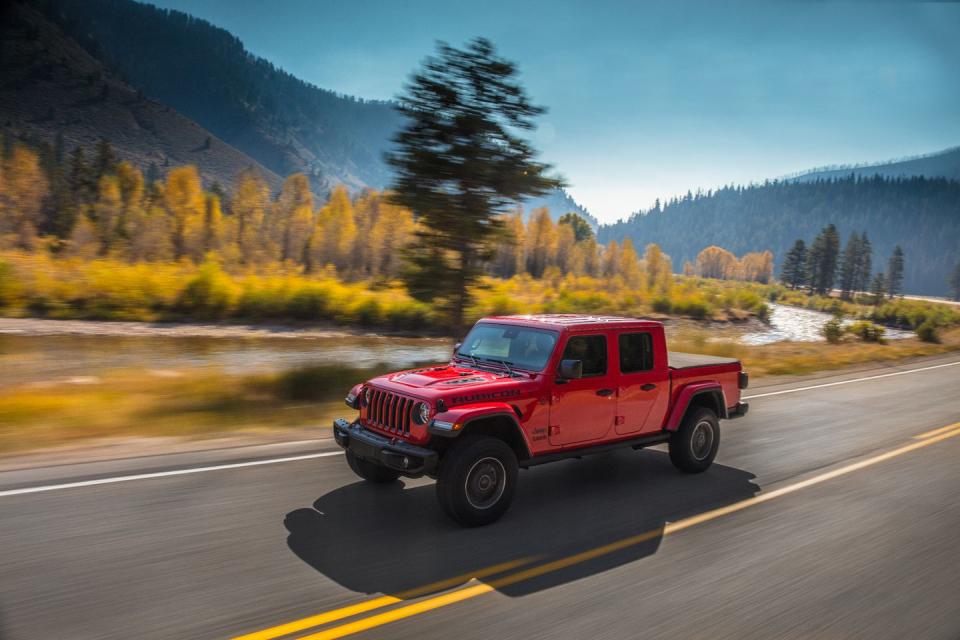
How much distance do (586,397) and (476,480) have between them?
1.51 m

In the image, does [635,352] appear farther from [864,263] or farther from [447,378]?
[864,263]

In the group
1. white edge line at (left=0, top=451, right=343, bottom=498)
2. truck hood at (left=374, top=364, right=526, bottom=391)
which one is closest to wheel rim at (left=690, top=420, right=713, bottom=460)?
truck hood at (left=374, top=364, right=526, bottom=391)

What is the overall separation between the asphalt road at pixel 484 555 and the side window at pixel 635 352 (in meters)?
1.36

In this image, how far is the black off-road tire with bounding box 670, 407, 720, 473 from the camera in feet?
24.2

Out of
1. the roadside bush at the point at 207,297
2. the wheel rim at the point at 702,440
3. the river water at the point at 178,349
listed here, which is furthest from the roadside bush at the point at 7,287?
the wheel rim at the point at 702,440

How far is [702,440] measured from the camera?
25.0 feet

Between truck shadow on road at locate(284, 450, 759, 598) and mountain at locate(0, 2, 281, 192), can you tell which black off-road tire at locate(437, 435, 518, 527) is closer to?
truck shadow on road at locate(284, 450, 759, 598)

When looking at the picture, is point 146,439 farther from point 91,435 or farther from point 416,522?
point 416,522

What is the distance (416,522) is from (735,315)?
55680 mm

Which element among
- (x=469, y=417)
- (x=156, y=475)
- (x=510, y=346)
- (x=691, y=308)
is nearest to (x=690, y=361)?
(x=510, y=346)

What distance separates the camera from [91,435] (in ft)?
28.3

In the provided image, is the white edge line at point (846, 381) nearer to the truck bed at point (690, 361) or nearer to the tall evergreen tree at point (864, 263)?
the truck bed at point (690, 361)

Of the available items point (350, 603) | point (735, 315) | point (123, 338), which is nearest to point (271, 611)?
point (350, 603)

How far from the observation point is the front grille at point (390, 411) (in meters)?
5.59
